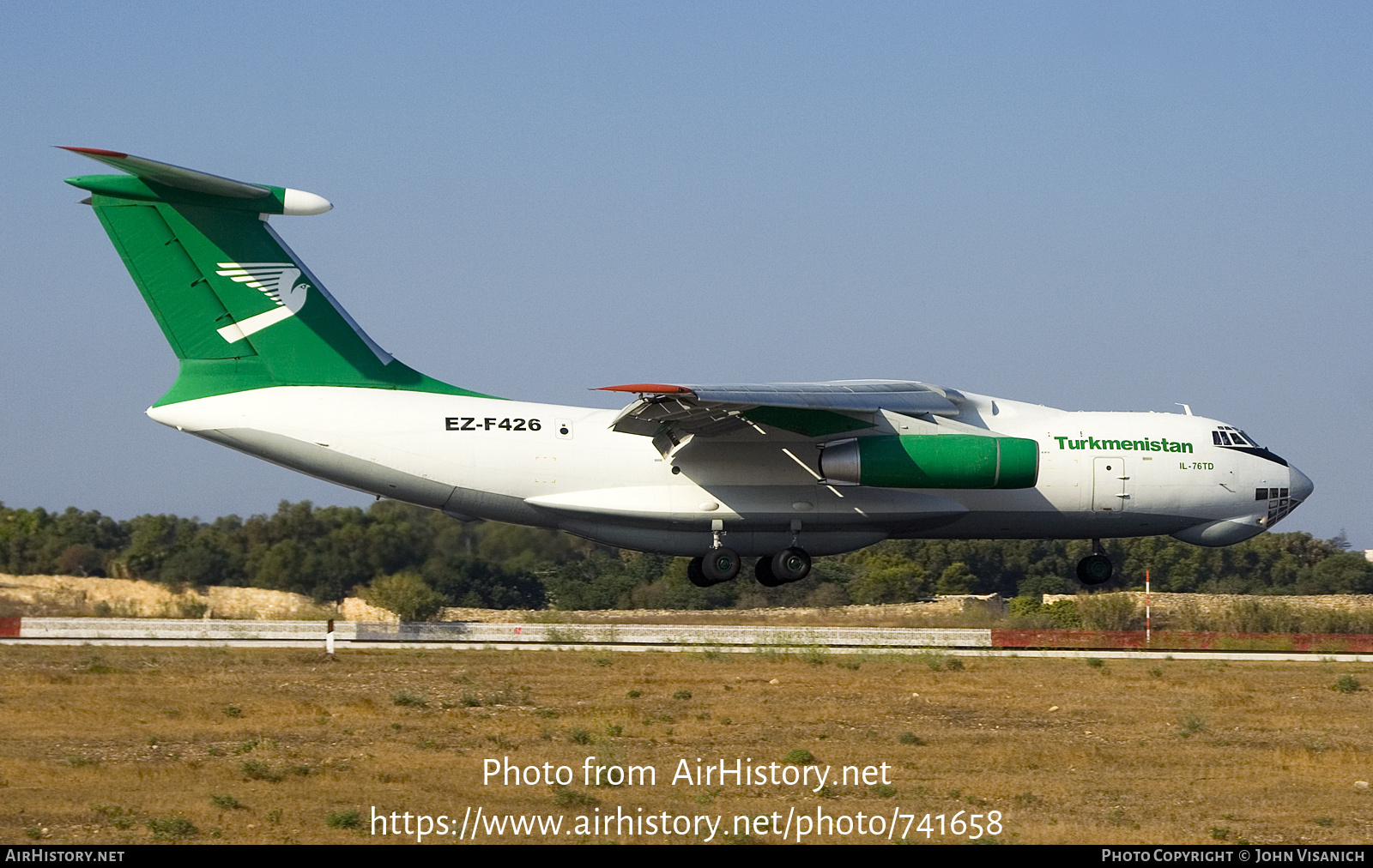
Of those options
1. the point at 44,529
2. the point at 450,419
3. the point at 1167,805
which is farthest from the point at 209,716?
the point at 44,529

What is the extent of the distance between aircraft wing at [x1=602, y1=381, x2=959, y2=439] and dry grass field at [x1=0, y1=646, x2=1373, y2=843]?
2.74 meters

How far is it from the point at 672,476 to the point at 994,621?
5868mm

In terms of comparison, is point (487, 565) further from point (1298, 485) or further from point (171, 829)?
point (171, 829)

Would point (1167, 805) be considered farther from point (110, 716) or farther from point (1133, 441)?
point (1133, 441)

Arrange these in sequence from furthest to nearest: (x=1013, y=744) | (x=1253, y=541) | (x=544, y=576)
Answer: (x=1253, y=541), (x=544, y=576), (x=1013, y=744)

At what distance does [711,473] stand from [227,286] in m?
6.19

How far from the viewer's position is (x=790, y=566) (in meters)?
18.7

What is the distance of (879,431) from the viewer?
59.1 ft

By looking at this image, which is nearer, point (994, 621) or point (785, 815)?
point (785, 815)

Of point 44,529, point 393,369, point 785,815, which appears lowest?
point 785,815

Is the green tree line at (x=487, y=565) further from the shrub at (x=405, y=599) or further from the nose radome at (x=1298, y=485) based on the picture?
the nose radome at (x=1298, y=485)

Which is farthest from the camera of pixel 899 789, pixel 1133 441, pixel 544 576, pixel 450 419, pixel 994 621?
pixel 544 576

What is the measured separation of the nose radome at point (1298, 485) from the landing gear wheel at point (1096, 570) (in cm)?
272

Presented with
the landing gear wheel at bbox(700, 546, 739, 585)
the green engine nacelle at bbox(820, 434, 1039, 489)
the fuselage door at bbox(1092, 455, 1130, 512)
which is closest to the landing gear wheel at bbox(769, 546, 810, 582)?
the landing gear wheel at bbox(700, 546, 739, 585)
